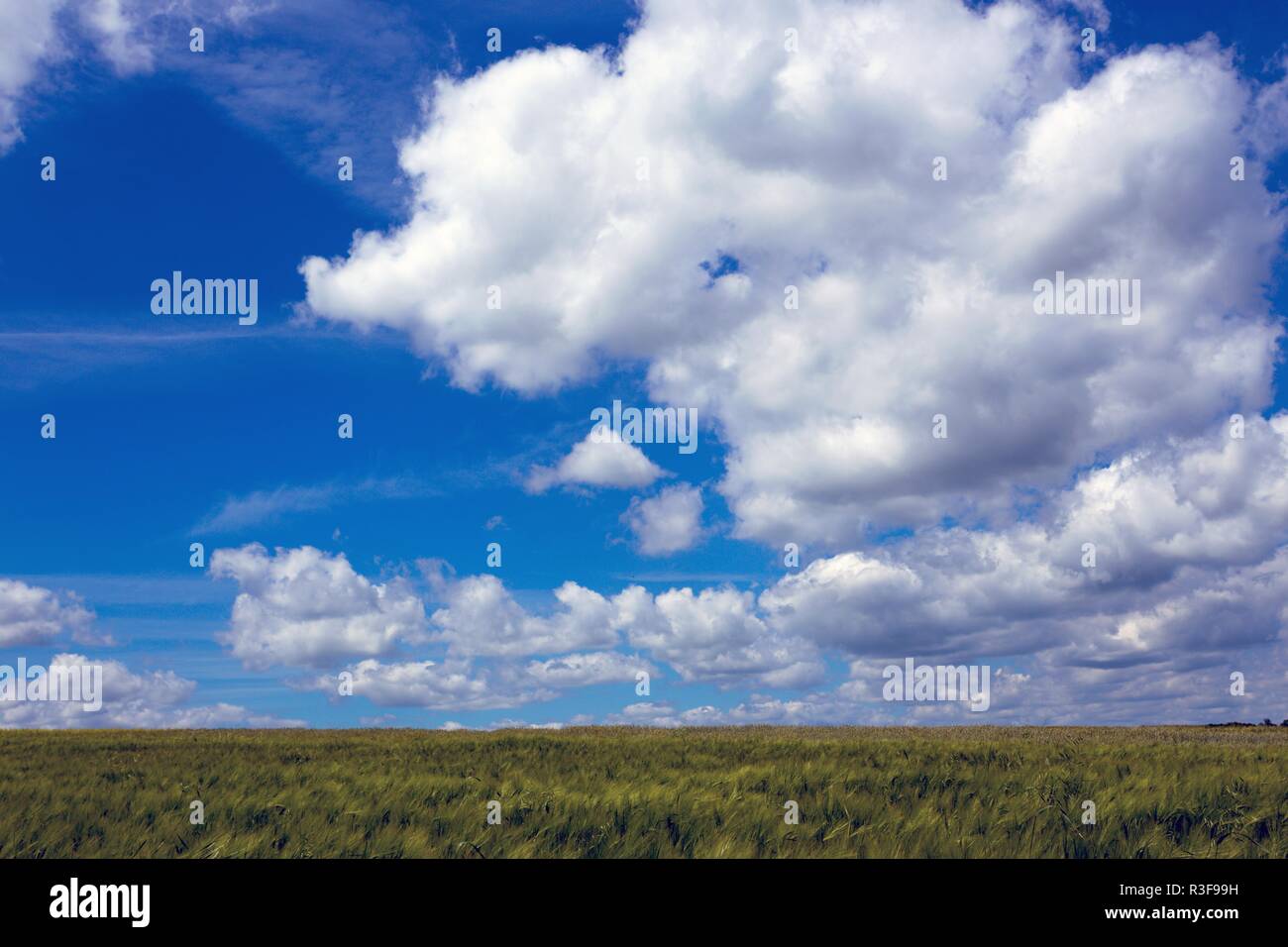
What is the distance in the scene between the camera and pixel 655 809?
34.2 ft

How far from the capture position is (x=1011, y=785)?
42.9ft

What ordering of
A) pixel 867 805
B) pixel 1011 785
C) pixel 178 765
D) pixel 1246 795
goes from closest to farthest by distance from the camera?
pixel 867 805, pixel 1246 795, pixel 1011 785, pixel 178 765

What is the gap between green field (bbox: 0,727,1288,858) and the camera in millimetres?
9195

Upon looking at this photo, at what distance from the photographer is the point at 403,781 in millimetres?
12594

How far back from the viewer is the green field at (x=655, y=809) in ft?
30.2
